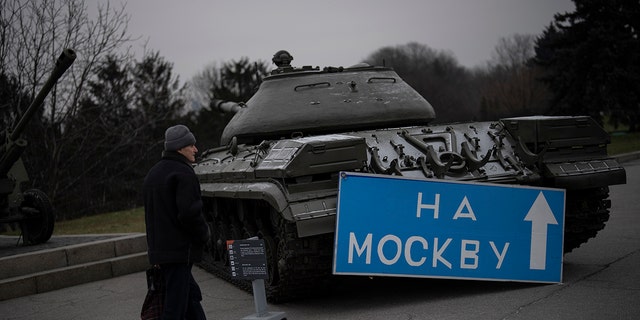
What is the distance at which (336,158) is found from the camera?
22.8ft

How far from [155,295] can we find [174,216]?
0.66 m

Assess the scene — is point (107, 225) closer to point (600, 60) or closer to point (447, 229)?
point (447, 229)

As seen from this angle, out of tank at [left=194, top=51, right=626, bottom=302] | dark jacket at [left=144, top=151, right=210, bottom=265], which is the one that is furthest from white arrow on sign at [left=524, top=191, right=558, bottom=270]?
dark jacket at [left=144, top=151, right=210, bottom=265]

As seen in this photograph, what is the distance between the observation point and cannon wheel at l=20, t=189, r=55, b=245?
12.3m

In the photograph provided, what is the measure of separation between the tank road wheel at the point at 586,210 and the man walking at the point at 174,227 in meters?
4.30

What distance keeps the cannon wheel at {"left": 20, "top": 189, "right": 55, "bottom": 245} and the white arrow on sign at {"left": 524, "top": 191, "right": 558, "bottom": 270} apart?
26.6ft

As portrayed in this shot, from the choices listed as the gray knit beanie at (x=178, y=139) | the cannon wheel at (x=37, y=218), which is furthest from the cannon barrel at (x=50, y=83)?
the gray knit beanie at (x=178, y=139)

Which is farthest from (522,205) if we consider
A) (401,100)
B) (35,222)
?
(35,222)

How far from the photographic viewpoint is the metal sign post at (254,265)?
19.0 feet

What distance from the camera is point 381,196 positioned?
681 cm

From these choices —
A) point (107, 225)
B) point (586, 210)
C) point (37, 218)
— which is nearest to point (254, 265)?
point (586, 210)

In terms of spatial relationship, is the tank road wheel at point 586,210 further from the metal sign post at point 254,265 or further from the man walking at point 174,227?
the man walking at point 174,227

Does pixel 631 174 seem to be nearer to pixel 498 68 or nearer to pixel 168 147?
pixel 168 147

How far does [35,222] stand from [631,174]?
40.9 feet
